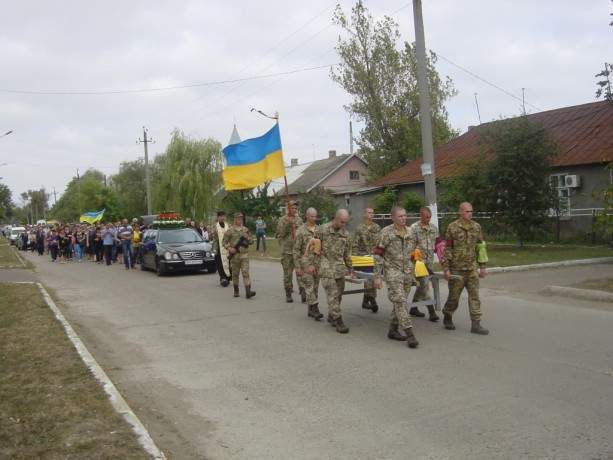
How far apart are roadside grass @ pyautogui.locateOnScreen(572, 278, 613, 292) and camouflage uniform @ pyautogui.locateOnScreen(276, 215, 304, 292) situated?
214 inches

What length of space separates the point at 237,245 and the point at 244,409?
7.05 metres

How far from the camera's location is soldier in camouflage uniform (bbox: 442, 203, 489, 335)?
8.47m

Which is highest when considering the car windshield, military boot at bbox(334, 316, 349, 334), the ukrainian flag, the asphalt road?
the ukrainian flag

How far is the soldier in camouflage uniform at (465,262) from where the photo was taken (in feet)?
27.8

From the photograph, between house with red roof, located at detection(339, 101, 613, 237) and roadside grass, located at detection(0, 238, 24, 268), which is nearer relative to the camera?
house with red roof, located at detection(339, 101, 613, 237)

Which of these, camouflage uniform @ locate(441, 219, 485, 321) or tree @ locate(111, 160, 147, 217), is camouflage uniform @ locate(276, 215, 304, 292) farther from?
tree @ locate(111, 160, 147, 217)

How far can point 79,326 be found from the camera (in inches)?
406

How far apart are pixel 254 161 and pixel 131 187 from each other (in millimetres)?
74382

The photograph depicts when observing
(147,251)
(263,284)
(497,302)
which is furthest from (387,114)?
(497,302)

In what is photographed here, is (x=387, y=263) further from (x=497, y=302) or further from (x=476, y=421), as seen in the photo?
(x=497, y=302)

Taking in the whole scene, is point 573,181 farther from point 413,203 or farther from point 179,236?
point 179,236

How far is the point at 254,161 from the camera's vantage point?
13680 mm

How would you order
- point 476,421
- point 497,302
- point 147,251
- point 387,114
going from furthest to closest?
1. point 387,114
2. point 147,251
3. point 497,302
4. point 476,421

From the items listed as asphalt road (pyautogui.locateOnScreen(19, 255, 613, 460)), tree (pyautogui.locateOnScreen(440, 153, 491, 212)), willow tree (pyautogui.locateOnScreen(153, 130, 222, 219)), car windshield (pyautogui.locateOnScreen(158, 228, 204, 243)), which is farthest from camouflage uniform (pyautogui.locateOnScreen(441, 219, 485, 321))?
willow tree (pyautogui.locateOnScreen(153, 130, 222, 219))
